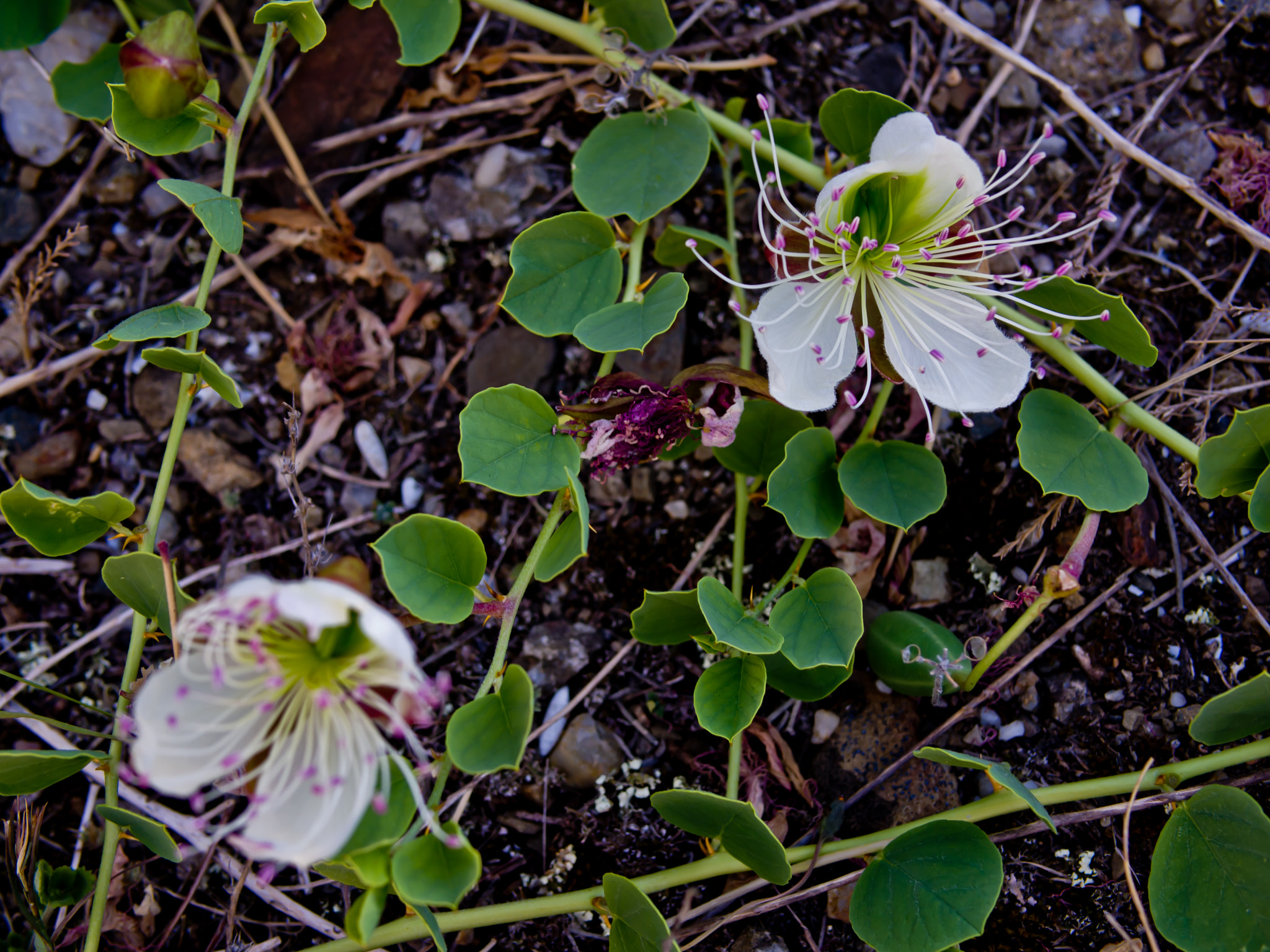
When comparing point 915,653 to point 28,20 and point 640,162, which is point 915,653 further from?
point 28,20

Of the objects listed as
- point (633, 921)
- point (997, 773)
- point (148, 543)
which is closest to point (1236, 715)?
point (997, 773)

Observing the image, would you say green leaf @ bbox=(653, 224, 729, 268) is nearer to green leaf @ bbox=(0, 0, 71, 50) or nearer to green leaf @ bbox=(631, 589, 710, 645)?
green leaf @ bbox=(631, 589, 710, 645)

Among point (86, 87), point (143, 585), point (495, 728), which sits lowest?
point (143, 585)

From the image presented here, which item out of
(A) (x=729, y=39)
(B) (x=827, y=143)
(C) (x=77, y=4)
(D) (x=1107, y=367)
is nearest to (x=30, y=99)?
(C) (x=77, y=4)

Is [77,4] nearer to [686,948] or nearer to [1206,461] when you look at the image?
[686,948]

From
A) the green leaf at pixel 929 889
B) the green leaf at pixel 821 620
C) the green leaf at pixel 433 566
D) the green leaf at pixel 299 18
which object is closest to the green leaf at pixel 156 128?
the green leaf at pixel 299 18

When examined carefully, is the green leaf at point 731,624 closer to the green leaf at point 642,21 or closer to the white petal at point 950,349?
the white petal at point 950,349
